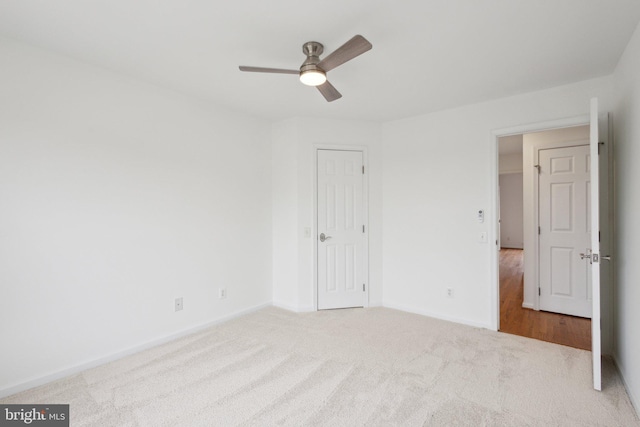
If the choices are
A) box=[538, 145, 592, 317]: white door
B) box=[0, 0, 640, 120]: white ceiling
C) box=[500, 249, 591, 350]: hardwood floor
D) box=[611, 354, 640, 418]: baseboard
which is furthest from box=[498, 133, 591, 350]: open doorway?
box=[0, 0, 640, 120]: white ceiling

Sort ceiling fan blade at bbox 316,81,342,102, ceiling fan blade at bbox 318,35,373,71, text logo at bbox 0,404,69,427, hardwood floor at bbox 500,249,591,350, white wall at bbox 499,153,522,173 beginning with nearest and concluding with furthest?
ceiling fan blade at bbox 318,35,373,71, text logo at bbox 0,404,69,427, ceiling fan blade at bbox 316,81,342,102, hardwood floor at bbox 500,249,591,350, white wall at bbox 499,153,522,173

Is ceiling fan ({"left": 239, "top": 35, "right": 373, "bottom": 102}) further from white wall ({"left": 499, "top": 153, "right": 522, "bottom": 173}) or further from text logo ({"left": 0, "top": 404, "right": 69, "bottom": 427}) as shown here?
white wall ({"left": 499, "top": 153, "right": 522, "bottom": 173})

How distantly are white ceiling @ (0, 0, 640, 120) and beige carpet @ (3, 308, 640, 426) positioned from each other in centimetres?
239

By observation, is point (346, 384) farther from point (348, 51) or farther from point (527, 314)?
point (527, 314)

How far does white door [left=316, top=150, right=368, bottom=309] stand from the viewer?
3.81 metres

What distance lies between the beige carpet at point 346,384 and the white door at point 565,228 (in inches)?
46.2

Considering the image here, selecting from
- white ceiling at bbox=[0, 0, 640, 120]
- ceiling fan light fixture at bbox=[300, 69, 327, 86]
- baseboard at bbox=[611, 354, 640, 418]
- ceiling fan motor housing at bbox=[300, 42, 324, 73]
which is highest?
white ceiling at bbox=[0, 0, 640, 120]

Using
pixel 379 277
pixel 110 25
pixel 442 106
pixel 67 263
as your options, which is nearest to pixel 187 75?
pixel 110 25

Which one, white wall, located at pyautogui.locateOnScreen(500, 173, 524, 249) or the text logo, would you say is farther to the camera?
white wall, located at pyautogui.locateOnScreen(500, 173, 524, 249)

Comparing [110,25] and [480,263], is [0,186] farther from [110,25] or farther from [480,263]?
[480,263]

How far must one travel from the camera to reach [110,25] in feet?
6.24

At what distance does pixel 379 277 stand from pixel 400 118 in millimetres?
2049

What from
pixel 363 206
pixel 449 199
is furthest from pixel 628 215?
pixel 363 206

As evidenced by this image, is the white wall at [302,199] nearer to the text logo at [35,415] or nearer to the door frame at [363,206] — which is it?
the door frame at [363,206]
